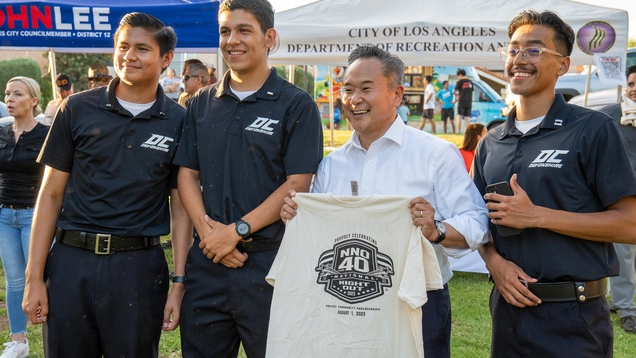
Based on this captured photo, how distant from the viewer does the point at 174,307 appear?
11.3 ft

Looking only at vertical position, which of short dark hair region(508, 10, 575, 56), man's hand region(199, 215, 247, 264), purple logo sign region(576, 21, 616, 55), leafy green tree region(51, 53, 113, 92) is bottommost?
man's hand region(199, 215, 247, 264)

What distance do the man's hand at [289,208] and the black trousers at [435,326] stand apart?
2.49 feet

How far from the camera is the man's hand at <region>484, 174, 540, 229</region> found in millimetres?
2855

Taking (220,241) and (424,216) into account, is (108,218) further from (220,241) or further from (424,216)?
(424,216)

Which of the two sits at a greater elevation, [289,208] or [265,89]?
[265,89]

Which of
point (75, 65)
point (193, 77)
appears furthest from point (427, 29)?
point (75, 65)

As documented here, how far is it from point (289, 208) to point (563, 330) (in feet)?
4.56

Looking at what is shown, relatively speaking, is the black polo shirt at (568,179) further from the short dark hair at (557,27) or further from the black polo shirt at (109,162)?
the black polo shirt at (109,162)

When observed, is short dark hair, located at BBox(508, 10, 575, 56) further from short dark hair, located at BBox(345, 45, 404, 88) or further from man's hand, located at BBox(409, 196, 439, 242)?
man's hand, located at BBox(409, 196, 439, 242)

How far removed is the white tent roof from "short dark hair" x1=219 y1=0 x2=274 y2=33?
5.12m

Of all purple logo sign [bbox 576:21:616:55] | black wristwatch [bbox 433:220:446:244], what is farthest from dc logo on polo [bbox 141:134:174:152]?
purple logo sign [bbox 576:21:616:55]

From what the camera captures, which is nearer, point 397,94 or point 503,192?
point 503,192

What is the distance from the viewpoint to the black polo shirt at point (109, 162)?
3.38m

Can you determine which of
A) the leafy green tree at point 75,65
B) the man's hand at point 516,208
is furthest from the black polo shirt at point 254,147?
the leafy green tree at point 75,65
